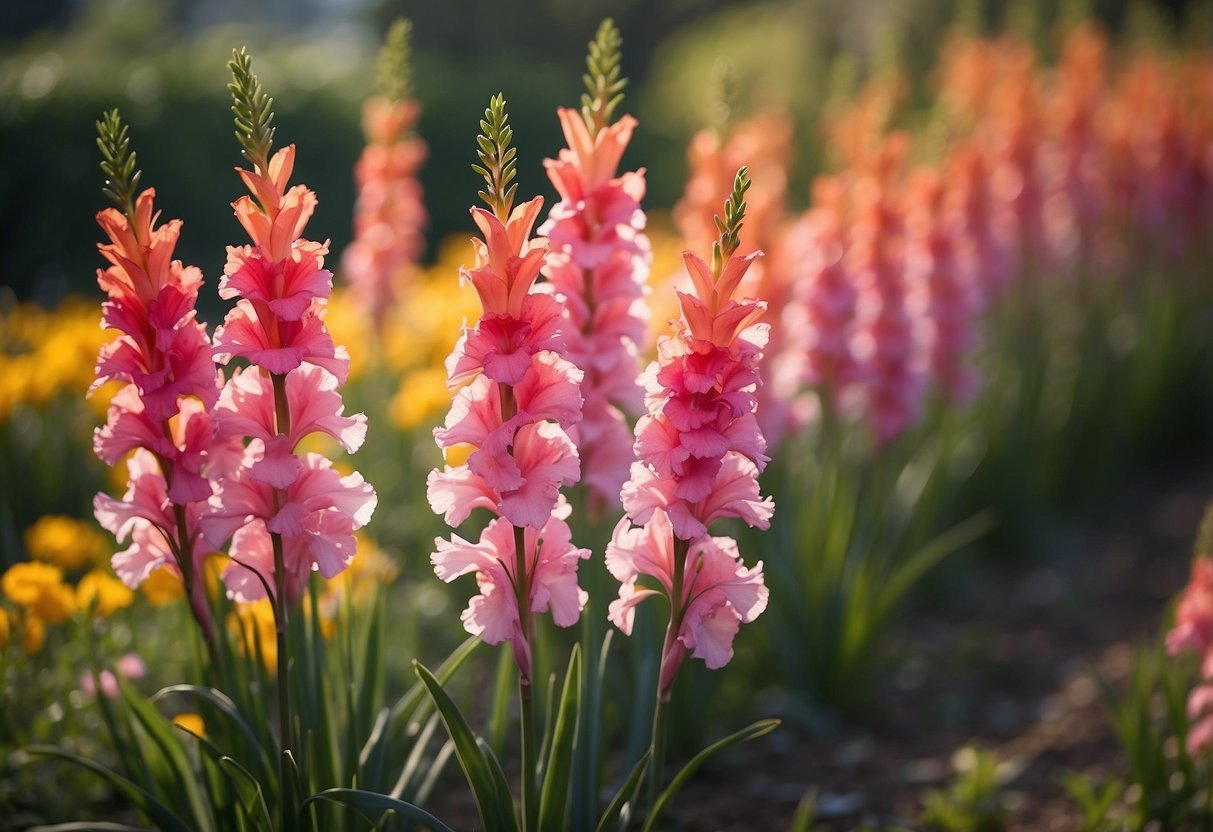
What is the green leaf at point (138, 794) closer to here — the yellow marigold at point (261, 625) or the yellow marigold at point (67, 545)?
the yellow marigold at point (261, 625)

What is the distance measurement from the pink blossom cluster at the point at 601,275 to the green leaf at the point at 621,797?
0.58m

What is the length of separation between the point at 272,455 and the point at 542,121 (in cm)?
907

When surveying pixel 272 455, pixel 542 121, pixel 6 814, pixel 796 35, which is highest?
pixel 796 35

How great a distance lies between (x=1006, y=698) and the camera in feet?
11.8

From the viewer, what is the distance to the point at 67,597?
242cm

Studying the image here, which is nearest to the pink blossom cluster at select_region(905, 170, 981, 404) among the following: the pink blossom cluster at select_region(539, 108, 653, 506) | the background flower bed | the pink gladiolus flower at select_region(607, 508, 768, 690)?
the background flower bed

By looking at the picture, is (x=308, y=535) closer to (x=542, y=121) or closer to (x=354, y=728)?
(x=354, y=728)

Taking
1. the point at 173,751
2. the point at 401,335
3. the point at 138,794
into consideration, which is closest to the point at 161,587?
the point at 173,751

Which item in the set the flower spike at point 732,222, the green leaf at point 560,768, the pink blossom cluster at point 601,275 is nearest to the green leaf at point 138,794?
the green leaf at point 560,768

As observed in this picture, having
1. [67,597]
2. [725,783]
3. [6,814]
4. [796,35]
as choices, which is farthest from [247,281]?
[796,35]

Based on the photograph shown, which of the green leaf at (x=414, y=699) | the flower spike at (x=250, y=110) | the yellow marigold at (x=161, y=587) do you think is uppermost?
the flower spike at (x=250, y=110)

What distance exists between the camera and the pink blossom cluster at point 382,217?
4.16 meters

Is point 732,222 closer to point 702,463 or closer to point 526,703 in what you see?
point 702,463

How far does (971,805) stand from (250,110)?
2256 millimetres
